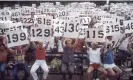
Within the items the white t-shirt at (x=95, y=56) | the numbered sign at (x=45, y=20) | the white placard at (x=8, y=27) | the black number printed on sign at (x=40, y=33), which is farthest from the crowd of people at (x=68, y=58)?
the numbered sign at (x=45, y=20)

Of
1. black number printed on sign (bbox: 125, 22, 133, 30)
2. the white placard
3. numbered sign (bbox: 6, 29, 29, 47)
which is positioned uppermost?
the white placard

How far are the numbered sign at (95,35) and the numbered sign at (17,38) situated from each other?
2.08 m

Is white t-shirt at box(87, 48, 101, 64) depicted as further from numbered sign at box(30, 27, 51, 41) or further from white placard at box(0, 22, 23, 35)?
white placard at box(0, 22, 23, 35)

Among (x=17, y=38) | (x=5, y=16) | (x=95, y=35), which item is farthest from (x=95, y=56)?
(x=5, y=16)

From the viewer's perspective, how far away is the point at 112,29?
13.1m

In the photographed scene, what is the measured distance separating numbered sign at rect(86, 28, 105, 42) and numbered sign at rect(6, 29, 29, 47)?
208 cm

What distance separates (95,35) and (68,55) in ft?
3.65

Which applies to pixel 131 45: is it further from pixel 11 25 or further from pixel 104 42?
pixel 11 25

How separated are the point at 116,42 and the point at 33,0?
34.0m

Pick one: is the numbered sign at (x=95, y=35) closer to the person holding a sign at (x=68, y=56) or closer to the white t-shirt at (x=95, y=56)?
the white t-shirt at (x=95, y=56)

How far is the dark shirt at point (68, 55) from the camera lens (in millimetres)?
12609

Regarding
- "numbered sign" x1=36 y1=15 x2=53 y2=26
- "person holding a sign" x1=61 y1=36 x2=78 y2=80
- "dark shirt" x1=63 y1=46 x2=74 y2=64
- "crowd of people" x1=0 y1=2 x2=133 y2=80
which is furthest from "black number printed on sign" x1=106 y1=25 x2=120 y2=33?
"numbered sign" x1=36 y1=15 x2=53 y2=26

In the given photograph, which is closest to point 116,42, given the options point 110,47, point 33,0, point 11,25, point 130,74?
point 110,47

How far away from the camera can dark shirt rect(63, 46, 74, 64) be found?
12609 mm
